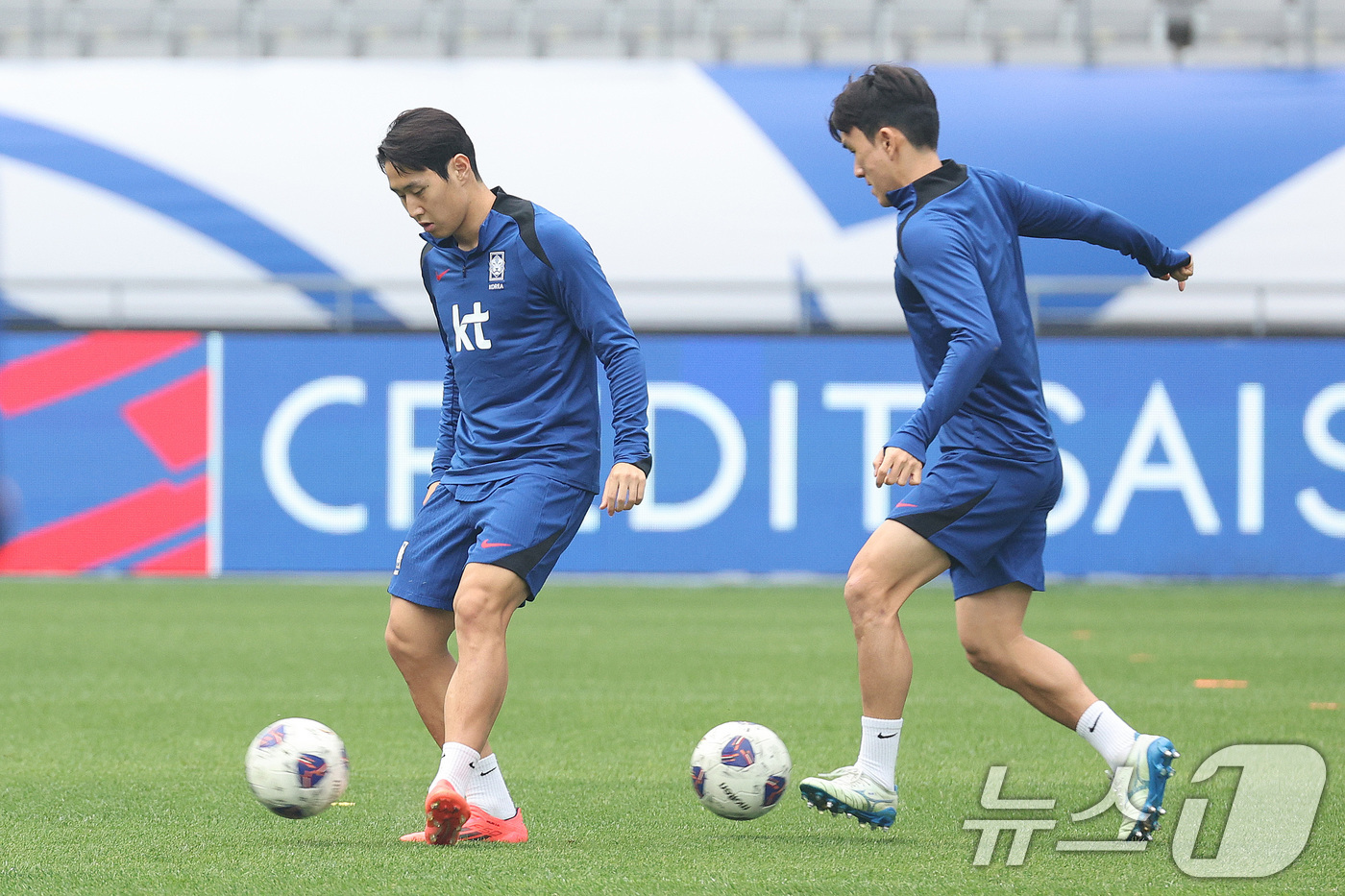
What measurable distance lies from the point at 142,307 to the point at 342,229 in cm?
200

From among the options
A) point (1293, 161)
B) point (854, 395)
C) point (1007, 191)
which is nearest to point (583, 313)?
point (1007, 191)

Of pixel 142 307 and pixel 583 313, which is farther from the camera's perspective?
pixel 142 307

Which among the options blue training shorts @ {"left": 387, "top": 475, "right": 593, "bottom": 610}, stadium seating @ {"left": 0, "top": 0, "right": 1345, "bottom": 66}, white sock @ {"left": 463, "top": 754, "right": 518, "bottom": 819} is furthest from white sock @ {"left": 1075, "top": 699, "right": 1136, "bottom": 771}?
stadium seating @ {"left": 0, "top": 0, "right": 1345, "bottom": 66}

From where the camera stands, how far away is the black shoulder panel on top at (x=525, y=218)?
4.55 metres

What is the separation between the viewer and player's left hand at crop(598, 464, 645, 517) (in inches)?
171

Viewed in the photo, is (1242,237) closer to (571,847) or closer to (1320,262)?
(1320,262)

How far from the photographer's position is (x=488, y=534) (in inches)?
176

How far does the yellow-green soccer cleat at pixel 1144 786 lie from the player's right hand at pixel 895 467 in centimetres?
99

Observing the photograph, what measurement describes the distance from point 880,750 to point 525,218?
1.70 metres

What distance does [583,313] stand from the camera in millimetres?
4512

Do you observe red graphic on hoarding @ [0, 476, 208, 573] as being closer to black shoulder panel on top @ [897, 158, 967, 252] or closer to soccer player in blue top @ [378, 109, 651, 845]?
soccer player in blue top @ [378, 109, 651, 845]

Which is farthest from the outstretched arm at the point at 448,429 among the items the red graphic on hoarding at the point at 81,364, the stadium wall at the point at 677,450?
the red graphic on hoarding at the point at 81,364

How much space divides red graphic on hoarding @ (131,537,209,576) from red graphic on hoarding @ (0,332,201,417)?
150 cm

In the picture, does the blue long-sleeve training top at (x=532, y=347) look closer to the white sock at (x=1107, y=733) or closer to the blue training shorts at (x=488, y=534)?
the blue training shorts at (x=488, y=534)
